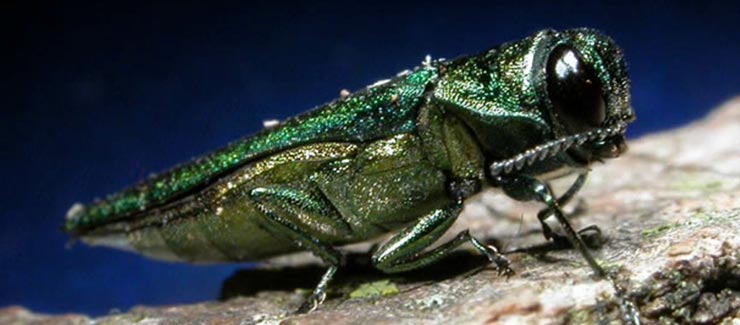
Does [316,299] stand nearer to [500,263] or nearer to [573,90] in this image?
[500,263]

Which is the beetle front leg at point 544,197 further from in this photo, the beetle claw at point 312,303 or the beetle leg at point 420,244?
the beetle claw at point 312,303

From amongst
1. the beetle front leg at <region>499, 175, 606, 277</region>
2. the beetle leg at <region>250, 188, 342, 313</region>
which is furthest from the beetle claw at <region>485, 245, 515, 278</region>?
the beetle leg at <region>250, 188, 342, 313</region>

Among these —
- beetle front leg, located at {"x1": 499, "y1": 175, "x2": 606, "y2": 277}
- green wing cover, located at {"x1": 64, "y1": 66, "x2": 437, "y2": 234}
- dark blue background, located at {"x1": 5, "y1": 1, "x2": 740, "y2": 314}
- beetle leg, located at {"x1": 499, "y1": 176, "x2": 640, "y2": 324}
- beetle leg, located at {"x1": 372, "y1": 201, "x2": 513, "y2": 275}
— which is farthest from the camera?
dark blue background, located at {"x1": 5, "y1": 1, "x2": 740, "y2": 314}

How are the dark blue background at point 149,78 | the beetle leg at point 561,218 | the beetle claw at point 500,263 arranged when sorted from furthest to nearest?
the dark blue background at point 149,78
the beetle claw at point 500,263
the beetle leg at point 561,218

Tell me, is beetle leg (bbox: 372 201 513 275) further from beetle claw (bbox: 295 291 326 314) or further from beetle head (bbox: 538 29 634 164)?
beetle head (bbox: 538 29 634 164)

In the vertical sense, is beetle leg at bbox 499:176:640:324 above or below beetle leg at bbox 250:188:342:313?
below

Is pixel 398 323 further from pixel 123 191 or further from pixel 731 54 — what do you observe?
pixel 731 54

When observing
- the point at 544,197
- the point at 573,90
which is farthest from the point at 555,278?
the point at 573,90

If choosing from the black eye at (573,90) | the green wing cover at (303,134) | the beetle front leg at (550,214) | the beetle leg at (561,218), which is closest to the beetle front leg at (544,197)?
the beetle leg at (561,218)
